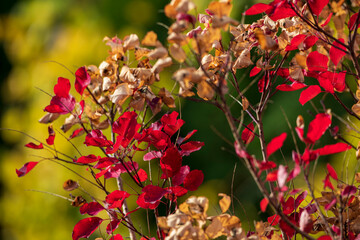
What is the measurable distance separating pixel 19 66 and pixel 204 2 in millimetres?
1933

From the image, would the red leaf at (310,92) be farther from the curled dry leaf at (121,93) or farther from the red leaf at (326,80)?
the curled dry leaf at (121,93)

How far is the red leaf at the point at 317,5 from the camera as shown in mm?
869

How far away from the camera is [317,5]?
875mm

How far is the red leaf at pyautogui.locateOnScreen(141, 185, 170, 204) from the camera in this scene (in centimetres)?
89

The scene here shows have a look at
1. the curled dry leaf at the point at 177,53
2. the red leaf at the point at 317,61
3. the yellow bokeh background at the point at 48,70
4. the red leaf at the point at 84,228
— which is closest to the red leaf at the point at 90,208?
the red leaf at the point at 84,228

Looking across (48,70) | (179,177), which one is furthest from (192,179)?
(48,70)

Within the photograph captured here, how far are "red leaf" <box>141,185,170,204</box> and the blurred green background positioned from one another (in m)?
1.35

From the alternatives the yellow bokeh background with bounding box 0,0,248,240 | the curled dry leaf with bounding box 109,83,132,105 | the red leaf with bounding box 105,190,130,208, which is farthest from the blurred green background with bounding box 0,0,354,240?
the curled dry leaf with bounding box 109,83,132,105

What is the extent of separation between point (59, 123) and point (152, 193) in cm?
202

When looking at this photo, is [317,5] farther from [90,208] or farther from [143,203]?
[90,208]

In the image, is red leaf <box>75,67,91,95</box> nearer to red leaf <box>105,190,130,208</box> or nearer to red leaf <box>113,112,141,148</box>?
red leaf <box>113,112,141,148</box>

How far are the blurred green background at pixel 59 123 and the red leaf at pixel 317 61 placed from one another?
135 cm

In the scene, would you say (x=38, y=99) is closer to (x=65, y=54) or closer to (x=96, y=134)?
(x=65, y=54)

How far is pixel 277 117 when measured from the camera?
7.73 ft
